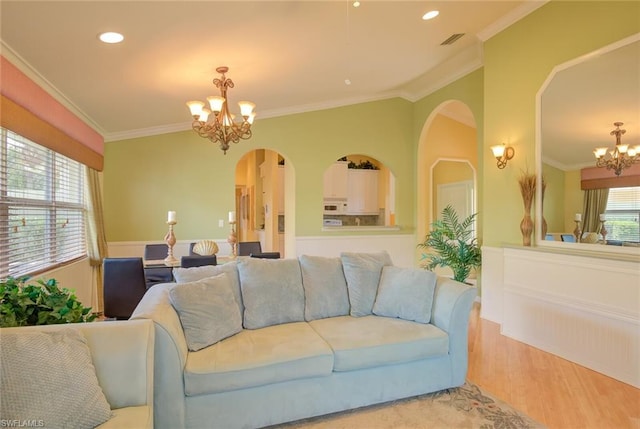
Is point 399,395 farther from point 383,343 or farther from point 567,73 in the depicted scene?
point 567,73

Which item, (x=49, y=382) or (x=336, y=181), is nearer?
(x=49, y=382)

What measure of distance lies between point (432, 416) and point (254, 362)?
119cm

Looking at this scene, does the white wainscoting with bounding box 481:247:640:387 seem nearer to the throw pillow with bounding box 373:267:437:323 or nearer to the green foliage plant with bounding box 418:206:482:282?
the green foliage plant with bounding box 418:206:482:282

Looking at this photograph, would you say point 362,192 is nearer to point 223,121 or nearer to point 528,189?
point 528,189

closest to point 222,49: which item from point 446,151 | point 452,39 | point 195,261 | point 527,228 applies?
point 195,261

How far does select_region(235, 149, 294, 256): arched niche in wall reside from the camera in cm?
671

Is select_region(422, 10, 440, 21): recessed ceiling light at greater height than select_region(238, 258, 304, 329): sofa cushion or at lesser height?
greater

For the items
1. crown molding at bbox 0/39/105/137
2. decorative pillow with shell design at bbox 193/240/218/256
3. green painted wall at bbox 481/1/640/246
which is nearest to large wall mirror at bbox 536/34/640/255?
green painted wall at bbox 481/1/640/246

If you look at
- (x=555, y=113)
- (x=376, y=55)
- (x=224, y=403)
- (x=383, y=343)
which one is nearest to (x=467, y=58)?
(x=376, y=55)

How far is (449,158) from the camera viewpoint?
6.24 meters

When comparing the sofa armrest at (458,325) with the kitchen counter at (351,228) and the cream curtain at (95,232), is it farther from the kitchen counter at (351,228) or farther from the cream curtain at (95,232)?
the cream curtain at (95,232)

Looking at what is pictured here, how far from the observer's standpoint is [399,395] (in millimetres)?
2305

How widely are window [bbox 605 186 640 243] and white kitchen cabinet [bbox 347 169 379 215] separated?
15.2 ft

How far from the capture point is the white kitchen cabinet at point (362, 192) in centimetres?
716
